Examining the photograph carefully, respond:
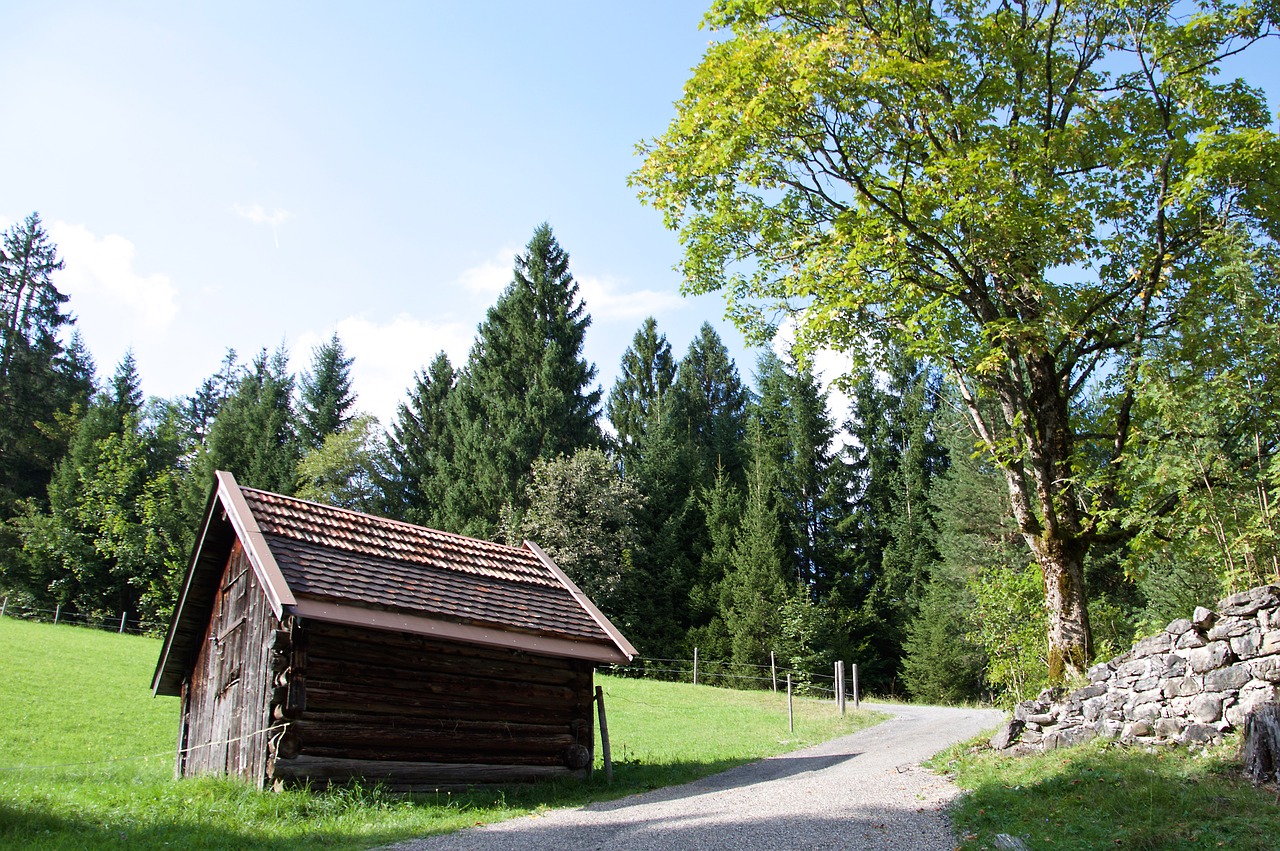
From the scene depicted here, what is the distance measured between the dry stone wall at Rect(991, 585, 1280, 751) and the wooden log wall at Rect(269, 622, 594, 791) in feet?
22.3

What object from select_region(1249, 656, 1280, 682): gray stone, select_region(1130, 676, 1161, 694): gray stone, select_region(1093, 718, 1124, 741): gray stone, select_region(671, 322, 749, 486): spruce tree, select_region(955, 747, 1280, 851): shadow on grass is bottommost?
select_region(955, 747, 1280, 851): shadow on grass

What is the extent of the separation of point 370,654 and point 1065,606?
10.2 m

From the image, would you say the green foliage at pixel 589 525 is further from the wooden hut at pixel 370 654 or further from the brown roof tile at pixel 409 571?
the wooden hut at pixel 370 654

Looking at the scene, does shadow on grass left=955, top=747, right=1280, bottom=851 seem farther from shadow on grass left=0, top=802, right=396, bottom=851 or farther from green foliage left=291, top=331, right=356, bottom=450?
green foliage left=291, top=331, right=356, bottom=450

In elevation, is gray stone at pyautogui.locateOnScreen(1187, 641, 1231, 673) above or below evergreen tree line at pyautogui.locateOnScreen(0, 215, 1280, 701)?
below

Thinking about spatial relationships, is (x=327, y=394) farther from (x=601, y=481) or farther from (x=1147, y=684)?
(x=1147, y=684)

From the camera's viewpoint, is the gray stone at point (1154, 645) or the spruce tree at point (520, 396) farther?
the spruce tree at point (520, 396)

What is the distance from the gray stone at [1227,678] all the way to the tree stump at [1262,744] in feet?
2.65

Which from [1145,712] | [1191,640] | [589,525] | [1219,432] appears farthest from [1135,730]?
[589,525]

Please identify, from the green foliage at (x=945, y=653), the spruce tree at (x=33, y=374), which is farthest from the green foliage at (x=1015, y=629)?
the spruce tree at (x=33, y=374)

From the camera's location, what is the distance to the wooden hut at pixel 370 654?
10.4 metres

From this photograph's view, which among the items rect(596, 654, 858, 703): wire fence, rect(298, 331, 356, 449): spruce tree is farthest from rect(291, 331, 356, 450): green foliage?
rect(596, 654, 858, 703): wire fence

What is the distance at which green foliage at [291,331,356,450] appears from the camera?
4819 centimetres

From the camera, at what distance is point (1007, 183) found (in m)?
11.2
